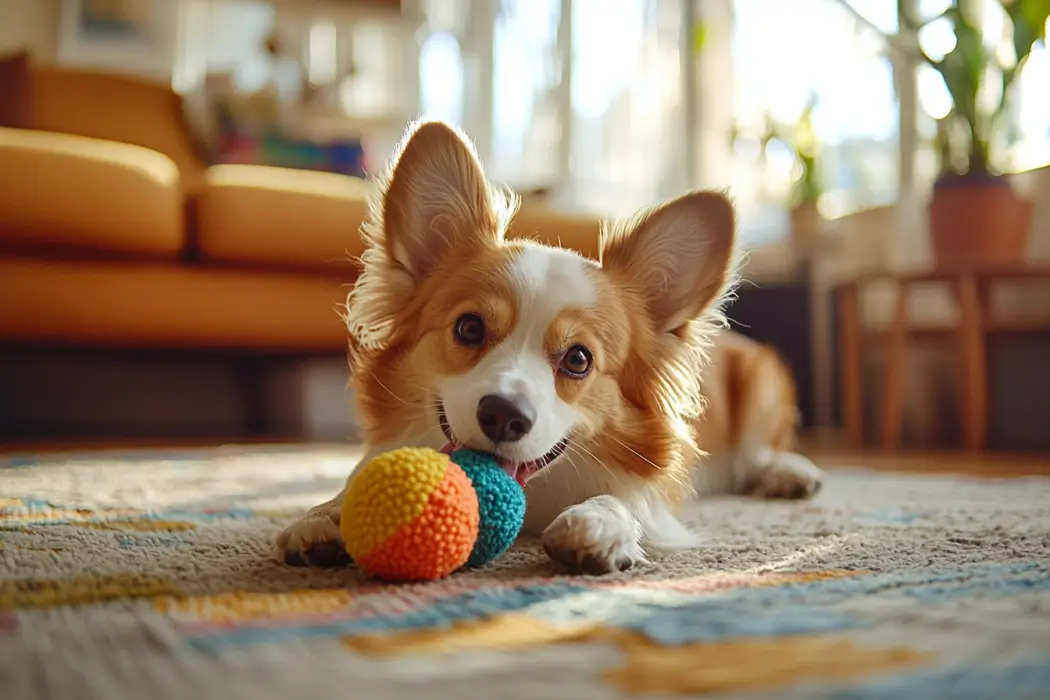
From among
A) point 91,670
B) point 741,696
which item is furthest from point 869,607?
point 91,670

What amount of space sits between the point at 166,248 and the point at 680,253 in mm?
1986

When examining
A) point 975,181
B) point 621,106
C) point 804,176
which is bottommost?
point 975,181

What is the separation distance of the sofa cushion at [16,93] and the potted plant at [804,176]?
11.9ft

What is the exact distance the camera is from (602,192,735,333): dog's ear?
4.95 ft

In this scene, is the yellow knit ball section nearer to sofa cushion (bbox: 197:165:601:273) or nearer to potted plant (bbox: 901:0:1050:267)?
sofa cushion (bbox: 197:165:601:273)

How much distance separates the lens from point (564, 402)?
4.23ft

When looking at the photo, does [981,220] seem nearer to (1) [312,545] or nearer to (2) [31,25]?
(1) [312,545]

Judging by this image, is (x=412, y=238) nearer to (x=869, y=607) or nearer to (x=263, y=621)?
(x=263, y=621)

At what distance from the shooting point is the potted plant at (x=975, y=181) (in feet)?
11.0

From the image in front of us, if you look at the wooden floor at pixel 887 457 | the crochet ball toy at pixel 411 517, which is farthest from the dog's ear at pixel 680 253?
the wooden floor at pixel 887 457

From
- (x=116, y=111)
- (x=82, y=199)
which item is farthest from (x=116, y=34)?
(x=82, y=199)

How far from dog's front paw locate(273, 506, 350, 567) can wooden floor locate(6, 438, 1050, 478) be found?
192cm

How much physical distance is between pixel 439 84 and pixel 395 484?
5.38 meters

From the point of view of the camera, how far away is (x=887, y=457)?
3.18m
